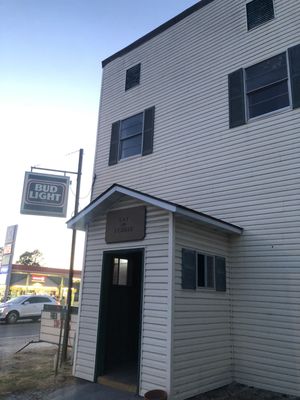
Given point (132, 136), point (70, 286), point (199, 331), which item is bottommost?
point (199, 331)

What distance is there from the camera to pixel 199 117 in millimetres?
9500

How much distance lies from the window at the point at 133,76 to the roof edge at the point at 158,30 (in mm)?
812

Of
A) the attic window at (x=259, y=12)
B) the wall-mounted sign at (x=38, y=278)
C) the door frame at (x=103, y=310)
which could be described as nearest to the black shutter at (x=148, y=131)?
the attic window at (x=259, y=12)

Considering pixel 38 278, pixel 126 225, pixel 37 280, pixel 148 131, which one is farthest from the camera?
pixel 37 280

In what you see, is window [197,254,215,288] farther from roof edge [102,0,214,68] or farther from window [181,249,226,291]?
roof edge [102,0,214,68]

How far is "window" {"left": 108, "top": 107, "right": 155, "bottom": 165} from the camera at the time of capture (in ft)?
35.2

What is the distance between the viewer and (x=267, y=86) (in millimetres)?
8305

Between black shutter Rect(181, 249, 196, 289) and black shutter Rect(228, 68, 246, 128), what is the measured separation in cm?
360

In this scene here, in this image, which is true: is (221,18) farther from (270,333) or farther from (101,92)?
(270,333)

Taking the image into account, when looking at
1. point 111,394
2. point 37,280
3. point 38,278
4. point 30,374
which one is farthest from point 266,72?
point 37,280

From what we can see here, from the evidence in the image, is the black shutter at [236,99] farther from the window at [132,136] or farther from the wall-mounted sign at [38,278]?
the wall-mounted sign at [38,278]

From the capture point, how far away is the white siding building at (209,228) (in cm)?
658

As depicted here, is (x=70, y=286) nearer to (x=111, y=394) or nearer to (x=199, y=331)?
(x=111, y=394)

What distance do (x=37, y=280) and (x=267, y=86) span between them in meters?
39.9
